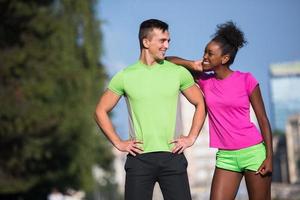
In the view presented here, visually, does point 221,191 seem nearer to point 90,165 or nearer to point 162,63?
point 162,63

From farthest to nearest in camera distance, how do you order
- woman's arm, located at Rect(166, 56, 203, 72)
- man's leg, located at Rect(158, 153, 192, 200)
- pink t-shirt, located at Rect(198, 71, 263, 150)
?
woman's arm, located at Rect(166, 56, 203, 72) → pink t-shirt, located at Rect(198, 71, 263, 150) → man's leg, located at Rect(158, 153, 192, 200)

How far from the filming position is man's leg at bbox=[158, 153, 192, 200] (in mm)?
5559

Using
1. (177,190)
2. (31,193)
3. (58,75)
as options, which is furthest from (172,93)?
(31,193)

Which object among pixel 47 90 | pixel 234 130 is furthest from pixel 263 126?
pixel 47 90

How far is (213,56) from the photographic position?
236 inches

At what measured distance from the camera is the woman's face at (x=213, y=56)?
5992 mm

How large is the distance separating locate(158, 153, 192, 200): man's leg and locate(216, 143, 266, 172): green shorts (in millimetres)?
464

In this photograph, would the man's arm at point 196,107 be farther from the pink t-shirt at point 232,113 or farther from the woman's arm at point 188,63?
the woman's arm at point 188,63

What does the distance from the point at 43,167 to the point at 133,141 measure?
88.8 ft

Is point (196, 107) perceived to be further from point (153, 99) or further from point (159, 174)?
point (159, 174)

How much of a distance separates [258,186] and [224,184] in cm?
23

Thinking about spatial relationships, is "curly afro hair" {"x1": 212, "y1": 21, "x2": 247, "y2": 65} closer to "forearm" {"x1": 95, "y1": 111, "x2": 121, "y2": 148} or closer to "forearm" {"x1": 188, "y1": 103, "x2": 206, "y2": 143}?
"forearm" {"x1": 188, "y1": 103, "x2": 206, "y2": 143}

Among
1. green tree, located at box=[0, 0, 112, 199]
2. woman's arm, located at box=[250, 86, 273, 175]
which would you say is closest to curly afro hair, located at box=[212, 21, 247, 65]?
woman's arm, located at box=[250, 86, 273, 175]

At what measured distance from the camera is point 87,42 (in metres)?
29.8
